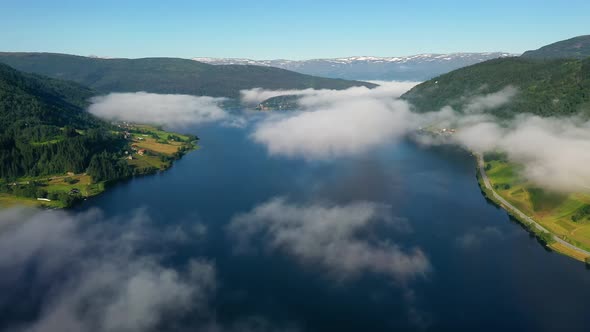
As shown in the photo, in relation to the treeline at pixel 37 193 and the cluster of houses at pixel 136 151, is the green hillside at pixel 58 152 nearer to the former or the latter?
the treeline at pixel 37 193

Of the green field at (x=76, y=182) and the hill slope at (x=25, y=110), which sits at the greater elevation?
the hill slope at (x=25, y=110)

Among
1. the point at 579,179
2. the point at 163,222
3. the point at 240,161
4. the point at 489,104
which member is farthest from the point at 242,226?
the point at 489,104

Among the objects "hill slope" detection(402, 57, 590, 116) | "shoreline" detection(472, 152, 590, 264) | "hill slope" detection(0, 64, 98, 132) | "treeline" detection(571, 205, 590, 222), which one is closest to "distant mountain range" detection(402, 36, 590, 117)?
"hill slope" detection(402, 57, 590, 116)

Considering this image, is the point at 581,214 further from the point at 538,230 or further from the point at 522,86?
the point at 522,86

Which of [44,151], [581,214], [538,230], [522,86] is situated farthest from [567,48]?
[44,151]

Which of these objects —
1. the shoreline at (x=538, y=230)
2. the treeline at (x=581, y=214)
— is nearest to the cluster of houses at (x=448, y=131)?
the shoreline at (x=538, y=230)

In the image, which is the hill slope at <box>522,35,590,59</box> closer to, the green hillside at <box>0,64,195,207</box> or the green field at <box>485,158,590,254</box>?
the green field at <box>485,158,590,254</box>
